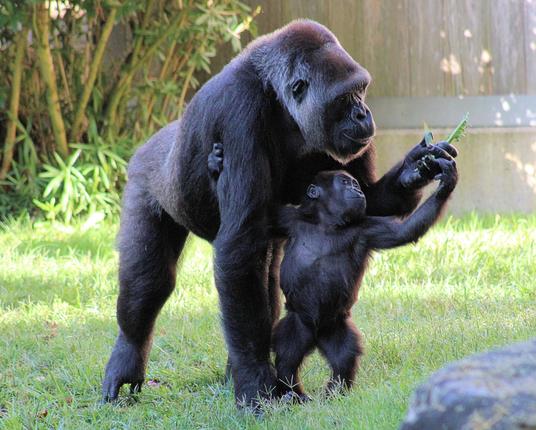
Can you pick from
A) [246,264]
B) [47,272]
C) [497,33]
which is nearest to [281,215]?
[246,264]

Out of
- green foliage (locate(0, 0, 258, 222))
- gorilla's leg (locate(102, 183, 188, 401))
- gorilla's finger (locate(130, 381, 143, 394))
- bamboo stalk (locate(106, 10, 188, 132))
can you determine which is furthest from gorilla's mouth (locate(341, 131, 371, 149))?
bamboo stalk (locate(106, 10, 188, 132))

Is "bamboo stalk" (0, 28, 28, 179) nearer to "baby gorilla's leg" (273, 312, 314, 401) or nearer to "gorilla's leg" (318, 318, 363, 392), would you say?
"baby gorilla's leg" (273, 312, 314, 401)

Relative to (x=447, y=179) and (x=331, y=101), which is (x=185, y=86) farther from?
(x=447, y=179)

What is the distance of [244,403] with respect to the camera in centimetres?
435

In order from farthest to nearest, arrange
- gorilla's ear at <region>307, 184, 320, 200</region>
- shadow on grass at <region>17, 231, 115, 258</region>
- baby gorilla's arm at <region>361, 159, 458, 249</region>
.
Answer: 1. shadow on grass at <region>17, 231, 115, 258</region>
2. gorilla's ear at <region>307, 184, 320, 200</region>
3. baby gorilla's arm at <region>361, 159, 458, 249</region>

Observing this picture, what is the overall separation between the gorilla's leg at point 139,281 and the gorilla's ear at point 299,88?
3.79 ft

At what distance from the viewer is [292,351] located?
14.5 feet

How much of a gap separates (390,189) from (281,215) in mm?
551

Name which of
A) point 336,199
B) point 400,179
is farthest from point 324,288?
point 400,179

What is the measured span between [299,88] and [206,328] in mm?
2103

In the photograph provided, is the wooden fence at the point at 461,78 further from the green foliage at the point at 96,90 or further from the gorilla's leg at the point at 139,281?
the gorilla's leg at the point at 139,281

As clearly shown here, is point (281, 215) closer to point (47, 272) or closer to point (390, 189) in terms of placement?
point (390, 189)

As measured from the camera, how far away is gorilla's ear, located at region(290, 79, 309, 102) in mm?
4379

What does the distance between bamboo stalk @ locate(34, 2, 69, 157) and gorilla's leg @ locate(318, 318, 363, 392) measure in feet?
17.8
